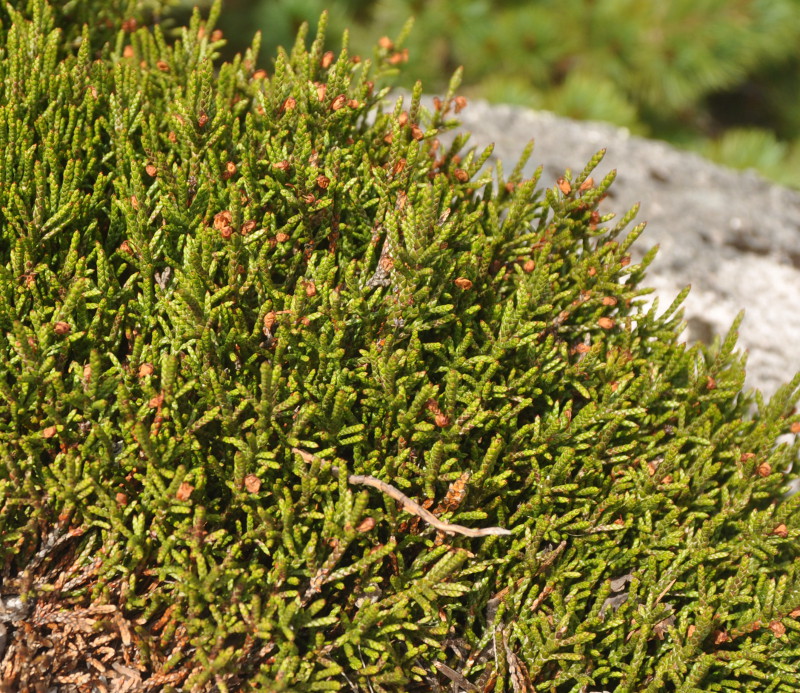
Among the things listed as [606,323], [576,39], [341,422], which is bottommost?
[341,422]

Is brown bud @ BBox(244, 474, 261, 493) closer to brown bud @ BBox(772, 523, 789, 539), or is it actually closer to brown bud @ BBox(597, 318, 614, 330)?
brown bud @ BBox(597, 318, 614, 330)

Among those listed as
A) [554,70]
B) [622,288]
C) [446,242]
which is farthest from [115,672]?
[554,70]

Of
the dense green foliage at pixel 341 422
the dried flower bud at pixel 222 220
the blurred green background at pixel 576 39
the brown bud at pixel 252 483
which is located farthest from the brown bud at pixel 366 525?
the blurred green background at pixel 576 39

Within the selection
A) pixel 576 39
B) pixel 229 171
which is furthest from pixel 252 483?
pixel 576 39

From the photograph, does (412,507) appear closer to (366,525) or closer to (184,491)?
(366,525)

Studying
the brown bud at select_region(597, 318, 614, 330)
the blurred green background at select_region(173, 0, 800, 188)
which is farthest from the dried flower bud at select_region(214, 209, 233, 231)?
the blurred green background at select_region(173, 0, 800, 188)

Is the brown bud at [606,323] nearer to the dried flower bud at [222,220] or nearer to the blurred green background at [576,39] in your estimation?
the dried flower bud at [222,220]
